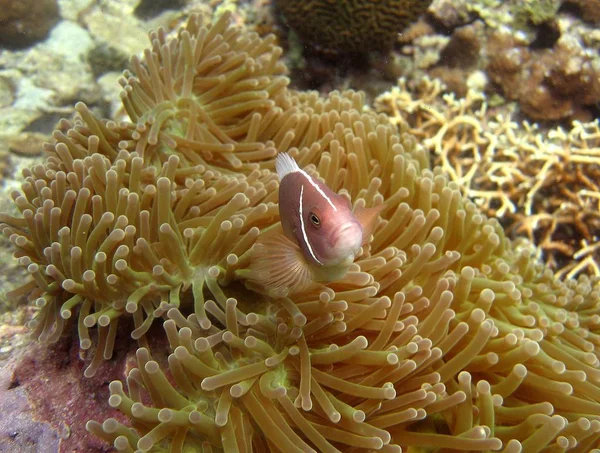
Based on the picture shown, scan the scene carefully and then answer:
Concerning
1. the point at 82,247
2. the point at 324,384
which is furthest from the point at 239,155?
the point at 324,384

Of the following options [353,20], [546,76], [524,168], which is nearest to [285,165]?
[353,20]

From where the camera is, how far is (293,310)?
1873 millimetres

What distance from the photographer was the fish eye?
142 cm

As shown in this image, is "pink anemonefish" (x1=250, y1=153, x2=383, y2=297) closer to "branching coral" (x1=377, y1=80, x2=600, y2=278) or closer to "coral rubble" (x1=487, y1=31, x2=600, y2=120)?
"branching coral" (x1=377, y1=80, x2=600, y2=278)

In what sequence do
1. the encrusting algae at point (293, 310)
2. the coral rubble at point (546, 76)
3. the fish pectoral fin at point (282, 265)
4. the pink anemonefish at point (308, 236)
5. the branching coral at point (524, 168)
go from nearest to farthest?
the pink anemonefish at point (308, 236)
the fish pectoral fin at point (282, 265)
the encrusting algae at point (293, 310)
the branching coral at point (524, 168)
the coral rubble at point (546, 76)

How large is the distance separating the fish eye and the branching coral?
261 centimetres

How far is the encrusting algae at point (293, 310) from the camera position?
1.77 m

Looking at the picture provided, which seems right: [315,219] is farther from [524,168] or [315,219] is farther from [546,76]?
[546,76]

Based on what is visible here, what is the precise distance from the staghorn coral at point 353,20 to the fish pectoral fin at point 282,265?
112 inches

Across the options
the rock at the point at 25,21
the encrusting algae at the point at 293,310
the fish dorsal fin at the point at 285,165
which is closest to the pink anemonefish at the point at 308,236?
the fish dorsal fin at the point at 285,165

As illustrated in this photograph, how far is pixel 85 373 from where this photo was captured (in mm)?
1981

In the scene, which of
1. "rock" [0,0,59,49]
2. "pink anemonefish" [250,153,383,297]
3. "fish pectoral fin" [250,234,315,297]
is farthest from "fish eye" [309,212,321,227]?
"rock" [0,0,59,49]

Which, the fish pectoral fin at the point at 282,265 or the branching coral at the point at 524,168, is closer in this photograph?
the fish pectoral fin at the point at 282,265

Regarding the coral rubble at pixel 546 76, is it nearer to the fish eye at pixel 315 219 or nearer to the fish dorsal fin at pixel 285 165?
the fish dorsal fin at pixel 285 165
